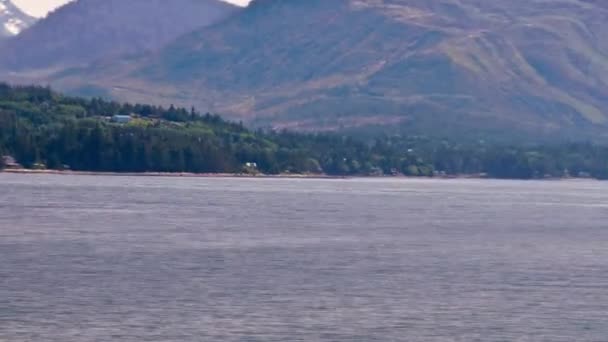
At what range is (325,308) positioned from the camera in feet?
213

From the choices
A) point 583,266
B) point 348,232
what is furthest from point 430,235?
point 583,266

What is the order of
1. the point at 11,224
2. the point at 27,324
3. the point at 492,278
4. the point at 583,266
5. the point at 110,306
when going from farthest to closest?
the point at 11,224 → the point at 583,266 → the point at 492,278 → the point at 110,306 → the point at 27,324

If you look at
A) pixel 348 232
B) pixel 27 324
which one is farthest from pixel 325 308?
pixel 348 232

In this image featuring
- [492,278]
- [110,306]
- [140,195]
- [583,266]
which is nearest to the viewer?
[110,306]

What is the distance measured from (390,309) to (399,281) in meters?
9.93

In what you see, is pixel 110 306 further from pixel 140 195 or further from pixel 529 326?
pixel 140 195

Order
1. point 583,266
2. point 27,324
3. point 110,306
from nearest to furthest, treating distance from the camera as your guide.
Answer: point 27,324
point 110,306
point 583,266

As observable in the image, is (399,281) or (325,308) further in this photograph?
(399,281)

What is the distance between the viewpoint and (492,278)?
7731cm

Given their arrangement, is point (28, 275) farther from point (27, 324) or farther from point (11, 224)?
point (11, 224)

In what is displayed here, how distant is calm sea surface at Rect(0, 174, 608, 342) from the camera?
2368 inches

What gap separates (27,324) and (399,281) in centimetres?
2121

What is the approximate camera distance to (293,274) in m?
76.4

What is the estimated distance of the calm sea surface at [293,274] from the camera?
6016 centimetres
